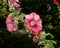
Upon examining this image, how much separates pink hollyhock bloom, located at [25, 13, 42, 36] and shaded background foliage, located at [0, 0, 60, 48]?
9.2 inches

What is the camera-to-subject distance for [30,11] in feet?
11.6

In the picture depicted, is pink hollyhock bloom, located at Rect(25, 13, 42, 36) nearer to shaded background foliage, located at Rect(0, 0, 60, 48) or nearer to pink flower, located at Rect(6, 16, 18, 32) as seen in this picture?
pink flower, located at Rect(6, 16, 18, 32)

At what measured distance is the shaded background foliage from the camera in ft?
9.27

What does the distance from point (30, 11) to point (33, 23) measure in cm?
92

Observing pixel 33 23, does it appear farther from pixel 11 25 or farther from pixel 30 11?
pixel 30 11

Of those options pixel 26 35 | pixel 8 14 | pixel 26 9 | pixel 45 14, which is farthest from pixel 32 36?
pixel 45 14

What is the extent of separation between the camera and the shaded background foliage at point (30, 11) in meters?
2.83

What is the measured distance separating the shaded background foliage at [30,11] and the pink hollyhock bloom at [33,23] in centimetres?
23

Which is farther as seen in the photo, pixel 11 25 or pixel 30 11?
pixel 30 11

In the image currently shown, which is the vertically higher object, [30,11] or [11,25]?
[11,25]

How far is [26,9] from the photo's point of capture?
11.3ft

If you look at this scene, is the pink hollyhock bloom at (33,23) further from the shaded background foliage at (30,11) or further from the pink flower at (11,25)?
the shaded background foliage at (30,11)

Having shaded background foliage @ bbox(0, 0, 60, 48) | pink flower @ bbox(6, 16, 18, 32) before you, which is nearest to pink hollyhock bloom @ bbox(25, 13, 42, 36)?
pink flower @ bbox(6, 16, 18, 32)

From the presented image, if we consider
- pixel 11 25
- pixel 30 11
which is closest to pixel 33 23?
pixel 11 25
